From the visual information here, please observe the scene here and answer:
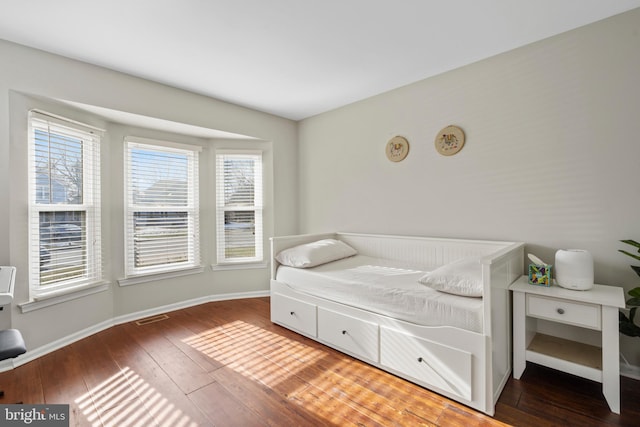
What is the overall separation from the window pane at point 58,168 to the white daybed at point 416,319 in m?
1.95

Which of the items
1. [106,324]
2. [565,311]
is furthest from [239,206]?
[565,311]

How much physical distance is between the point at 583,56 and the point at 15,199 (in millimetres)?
4398

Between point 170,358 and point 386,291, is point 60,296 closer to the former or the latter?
point 170,358

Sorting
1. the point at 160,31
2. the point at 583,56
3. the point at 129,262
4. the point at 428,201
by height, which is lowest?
the point at 129,262

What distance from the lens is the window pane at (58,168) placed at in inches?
95.0

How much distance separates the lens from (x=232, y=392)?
186 cm

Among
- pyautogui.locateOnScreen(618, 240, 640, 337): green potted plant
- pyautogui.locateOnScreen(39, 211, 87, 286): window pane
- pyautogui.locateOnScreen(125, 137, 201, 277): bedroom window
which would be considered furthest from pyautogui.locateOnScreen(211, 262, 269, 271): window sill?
pyautogui.locateOnScreen(618, 240, 640, 337): green potted plant

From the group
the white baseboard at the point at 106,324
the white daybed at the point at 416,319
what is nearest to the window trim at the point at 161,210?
the white baseboard at the point at 106,324

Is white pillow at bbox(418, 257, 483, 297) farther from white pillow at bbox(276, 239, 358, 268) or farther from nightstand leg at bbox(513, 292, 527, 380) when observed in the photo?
white pillow at bbox(276, 239, 358, 268)

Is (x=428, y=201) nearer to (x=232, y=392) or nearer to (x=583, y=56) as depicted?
(x=583, y=56)

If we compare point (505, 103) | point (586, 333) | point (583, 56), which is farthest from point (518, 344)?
point (583, 56)

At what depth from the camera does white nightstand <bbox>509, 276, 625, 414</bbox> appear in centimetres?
164

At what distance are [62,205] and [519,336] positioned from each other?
3840 mm

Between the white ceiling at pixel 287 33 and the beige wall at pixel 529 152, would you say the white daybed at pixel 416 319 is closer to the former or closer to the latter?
the beige wall at pixel 529 152
